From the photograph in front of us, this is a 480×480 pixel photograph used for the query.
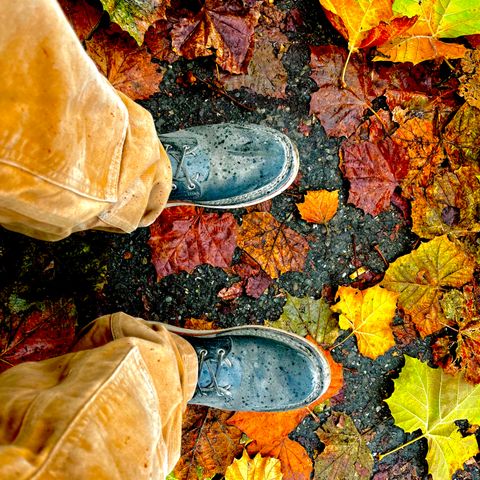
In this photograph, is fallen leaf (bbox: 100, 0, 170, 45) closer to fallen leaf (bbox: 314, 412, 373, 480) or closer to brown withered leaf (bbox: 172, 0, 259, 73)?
brown withered leaf (bbox: 172, 0, 259, 73)

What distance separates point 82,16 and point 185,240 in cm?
79

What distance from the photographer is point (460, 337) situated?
1.97 meters

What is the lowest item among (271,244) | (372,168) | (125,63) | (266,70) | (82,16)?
(271,244)

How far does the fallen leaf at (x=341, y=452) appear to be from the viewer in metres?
1.99

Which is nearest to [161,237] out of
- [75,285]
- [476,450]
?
[75,285]

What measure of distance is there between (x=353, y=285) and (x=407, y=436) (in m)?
0.63

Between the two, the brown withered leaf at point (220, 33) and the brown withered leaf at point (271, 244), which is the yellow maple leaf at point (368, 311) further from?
the brown withered leaf at point (220, 33)

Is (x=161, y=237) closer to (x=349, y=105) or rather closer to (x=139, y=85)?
(x=139, y=85)

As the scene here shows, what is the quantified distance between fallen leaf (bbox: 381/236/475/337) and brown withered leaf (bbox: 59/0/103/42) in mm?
1319

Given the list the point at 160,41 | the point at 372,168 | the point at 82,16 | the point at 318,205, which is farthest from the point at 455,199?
the point at 82,16

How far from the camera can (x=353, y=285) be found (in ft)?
6.45

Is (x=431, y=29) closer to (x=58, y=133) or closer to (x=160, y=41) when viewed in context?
(x=160, y=41)

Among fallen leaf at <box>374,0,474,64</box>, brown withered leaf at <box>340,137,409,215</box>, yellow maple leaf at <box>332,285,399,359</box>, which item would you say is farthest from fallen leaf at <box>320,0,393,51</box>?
yellow maple leaf at <box>332,285,399,359</box>

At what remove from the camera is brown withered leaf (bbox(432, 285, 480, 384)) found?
195 centimetres
